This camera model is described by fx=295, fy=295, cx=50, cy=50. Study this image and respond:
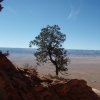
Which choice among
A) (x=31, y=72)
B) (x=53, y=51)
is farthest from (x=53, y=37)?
(x=31, y=72)

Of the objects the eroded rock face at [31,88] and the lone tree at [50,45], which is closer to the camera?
the eroded rock face at [31,88]

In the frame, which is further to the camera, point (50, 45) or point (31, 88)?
point (50, 45)

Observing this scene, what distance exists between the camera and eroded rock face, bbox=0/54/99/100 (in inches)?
828

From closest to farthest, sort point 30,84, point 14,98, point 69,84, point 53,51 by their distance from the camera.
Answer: point 14,98 → point 30,84 → point 69,84 → point 53,51

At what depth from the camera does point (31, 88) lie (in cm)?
2247

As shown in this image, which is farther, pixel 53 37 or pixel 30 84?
pixel 53 37

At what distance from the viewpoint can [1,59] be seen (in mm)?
23172

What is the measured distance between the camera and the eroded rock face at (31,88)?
21031 mm

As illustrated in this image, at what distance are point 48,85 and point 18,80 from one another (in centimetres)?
275

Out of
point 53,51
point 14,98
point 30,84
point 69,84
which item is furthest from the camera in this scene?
point 53,51

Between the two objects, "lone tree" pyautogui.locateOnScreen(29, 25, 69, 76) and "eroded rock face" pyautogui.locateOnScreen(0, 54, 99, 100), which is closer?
"eroded rock face" pyautogui.locateOnScreen(0, 54, 99, 100)

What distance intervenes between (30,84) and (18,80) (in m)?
1.13

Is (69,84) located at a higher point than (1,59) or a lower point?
lower

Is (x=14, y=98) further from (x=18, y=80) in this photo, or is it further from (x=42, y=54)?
(x=42, y=54)
